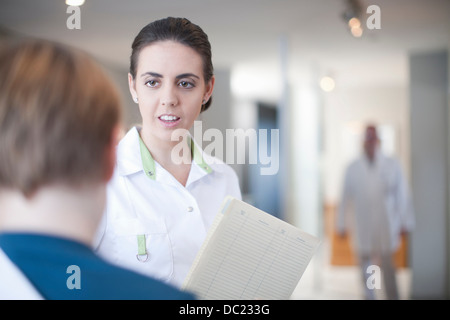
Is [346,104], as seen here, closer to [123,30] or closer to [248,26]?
[248,26]

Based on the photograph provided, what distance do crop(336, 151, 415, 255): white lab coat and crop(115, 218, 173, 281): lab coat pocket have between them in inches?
90.5

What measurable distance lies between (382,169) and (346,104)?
6.31ft

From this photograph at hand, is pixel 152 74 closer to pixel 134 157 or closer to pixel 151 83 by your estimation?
pixel 151 83

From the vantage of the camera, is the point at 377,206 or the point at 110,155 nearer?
the point at 110,155

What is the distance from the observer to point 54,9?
876mm

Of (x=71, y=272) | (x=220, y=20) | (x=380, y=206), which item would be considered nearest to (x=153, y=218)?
(x=71, y=272)

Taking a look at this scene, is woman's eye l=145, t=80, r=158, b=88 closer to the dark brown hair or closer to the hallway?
the dark brown hair

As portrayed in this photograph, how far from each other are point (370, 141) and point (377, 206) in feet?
1.39

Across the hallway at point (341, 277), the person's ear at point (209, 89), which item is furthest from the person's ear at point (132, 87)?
the hallway at point (341, 277)

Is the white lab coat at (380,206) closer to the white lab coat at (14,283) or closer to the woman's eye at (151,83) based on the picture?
the woman's eye at (151,83)

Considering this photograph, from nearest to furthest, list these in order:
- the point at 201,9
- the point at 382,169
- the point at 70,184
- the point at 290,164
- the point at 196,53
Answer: the point at 70,184 → the point at 196,53 → the point at 201,9 → the point at 382,169 → the point at 290,164

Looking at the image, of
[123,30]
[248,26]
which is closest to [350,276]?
[248,26]

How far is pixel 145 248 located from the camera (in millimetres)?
714

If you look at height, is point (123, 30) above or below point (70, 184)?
above
